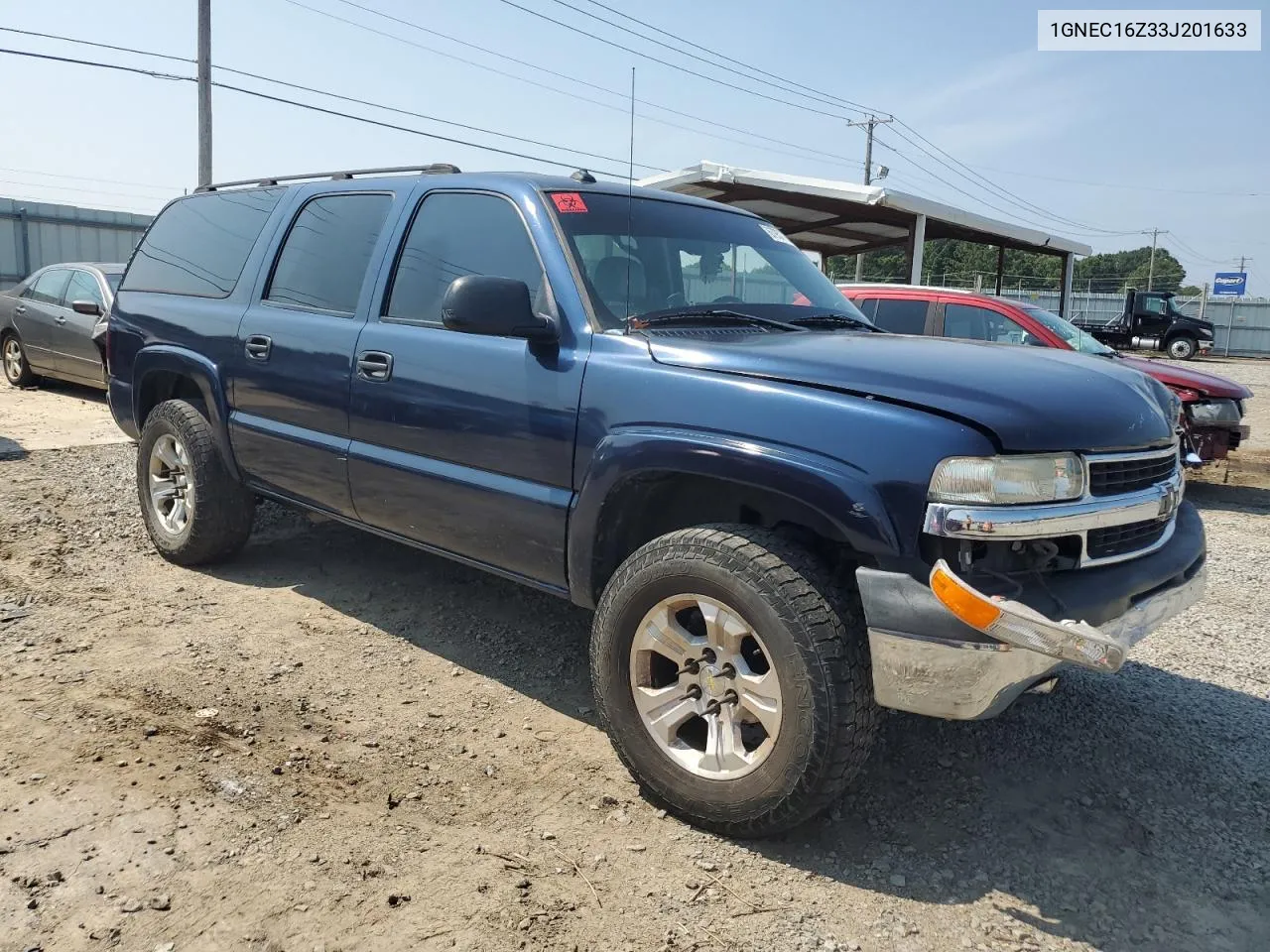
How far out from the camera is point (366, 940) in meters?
2.31

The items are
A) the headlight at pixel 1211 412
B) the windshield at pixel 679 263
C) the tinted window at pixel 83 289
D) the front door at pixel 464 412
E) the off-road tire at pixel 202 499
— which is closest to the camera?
the front door at pixel 464 412

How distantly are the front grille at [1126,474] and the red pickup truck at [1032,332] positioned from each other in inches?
206

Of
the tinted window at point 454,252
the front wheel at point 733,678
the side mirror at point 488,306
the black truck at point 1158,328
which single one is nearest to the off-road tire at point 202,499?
the tinted window at point 454,252

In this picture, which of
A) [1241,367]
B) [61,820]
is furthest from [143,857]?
[1241,367]

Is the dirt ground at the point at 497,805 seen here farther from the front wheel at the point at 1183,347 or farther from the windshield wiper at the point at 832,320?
the front wheel at the point at 1183,347

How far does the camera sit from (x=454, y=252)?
12.4 feet

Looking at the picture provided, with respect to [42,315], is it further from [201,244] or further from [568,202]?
[568,202]

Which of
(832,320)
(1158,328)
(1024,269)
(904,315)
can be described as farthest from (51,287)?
(1024,269)

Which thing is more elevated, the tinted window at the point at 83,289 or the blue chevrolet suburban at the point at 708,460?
the tinted window at the point at 83,289

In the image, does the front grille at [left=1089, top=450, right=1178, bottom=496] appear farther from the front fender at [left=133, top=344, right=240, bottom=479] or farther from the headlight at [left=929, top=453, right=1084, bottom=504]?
the front fender at [left=133, top=344, right=240, bottom=479]

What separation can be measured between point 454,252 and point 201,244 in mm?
2108

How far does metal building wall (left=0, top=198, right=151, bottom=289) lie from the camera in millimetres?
23391

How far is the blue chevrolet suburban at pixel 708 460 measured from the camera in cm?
248

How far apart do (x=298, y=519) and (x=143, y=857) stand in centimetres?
367
